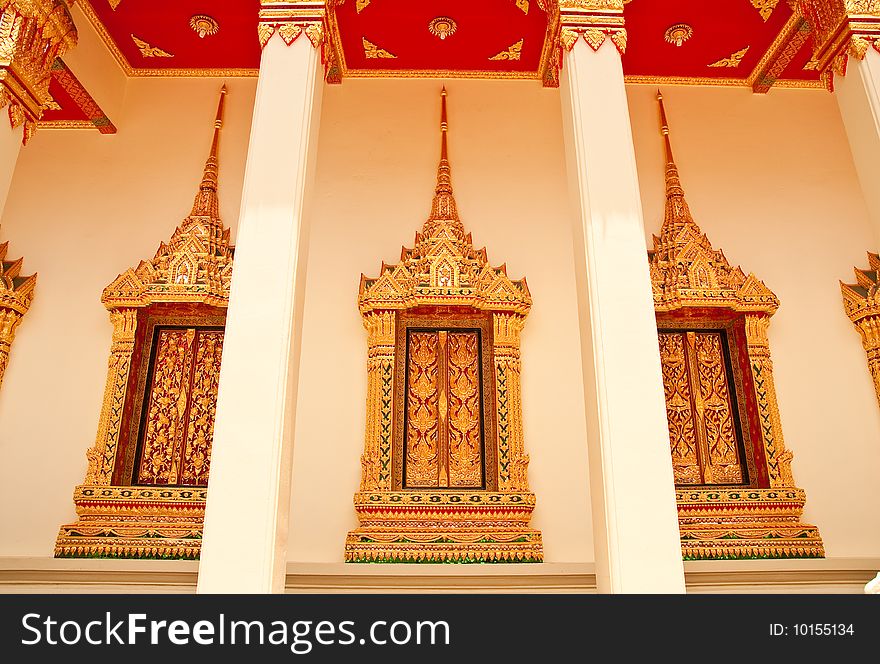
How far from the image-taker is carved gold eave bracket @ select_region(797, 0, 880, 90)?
425 centimetres

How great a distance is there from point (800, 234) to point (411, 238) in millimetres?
3329

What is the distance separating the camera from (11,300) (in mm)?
5555

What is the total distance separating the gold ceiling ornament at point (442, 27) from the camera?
5.89 metres

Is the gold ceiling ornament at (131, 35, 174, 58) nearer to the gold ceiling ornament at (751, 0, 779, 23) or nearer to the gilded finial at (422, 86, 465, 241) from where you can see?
the gilded finial at (422, 86, 465, 241)

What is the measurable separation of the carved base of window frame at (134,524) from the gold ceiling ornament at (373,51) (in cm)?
399

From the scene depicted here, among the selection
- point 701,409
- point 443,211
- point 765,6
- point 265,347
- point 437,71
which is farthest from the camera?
point 437,71

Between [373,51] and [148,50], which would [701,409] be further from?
[148,50]

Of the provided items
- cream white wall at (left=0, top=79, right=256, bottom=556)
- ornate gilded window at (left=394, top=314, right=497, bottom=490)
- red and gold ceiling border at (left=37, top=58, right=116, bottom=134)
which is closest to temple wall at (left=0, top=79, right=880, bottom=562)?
A: cream white wall at (left=0, top=79, right=256, bottom=556)

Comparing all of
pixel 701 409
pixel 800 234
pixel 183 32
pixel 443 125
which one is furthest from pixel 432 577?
pixel 183 32

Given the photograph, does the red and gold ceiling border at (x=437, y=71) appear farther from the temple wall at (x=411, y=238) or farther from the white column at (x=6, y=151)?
the white column at (x=6, y=151)

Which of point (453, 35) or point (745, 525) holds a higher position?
point (453, 35)
